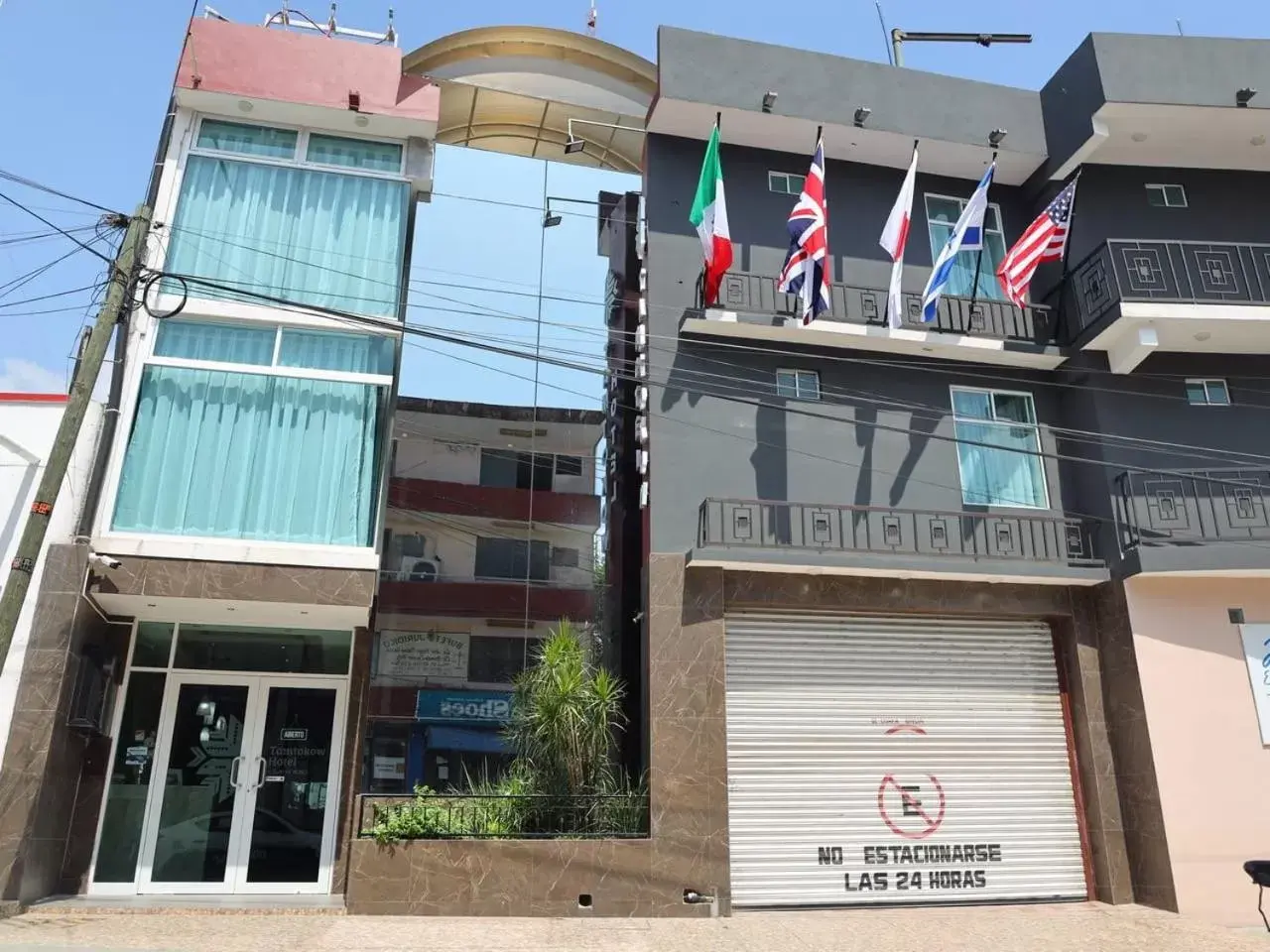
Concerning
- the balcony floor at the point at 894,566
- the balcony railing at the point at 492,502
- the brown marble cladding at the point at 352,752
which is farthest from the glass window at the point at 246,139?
the balcony floor at the point at 894,566

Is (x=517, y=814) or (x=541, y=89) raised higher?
(x=541, y=89)

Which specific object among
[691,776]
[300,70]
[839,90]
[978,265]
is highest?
[839,90]

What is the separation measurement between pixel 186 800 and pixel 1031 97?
15.9m

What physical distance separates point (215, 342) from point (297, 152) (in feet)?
10.0

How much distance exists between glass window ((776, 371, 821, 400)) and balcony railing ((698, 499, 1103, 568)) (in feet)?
5.74

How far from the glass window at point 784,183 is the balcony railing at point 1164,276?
4307mm

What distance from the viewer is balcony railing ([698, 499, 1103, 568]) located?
12.2 metres

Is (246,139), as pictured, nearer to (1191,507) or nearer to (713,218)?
(713,218)

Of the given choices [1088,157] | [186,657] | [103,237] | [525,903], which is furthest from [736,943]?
[1088,157]

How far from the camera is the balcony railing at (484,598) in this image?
1227cm

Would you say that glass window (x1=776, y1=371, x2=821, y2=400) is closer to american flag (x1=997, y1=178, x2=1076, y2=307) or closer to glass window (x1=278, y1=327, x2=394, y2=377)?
american flag (x1=997, y1=178, x2=1076, y2=307)

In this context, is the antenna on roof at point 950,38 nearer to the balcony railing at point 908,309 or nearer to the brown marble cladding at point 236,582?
the balcony railing at point 908,309

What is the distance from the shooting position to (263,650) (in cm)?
1193

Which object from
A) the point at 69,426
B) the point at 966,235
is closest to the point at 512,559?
the point at 69,426
